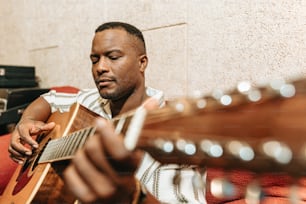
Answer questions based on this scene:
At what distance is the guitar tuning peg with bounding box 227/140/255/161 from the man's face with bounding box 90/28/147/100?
1144 mm

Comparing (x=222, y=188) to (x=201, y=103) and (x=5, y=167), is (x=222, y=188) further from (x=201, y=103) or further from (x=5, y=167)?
(x=5, y=167)

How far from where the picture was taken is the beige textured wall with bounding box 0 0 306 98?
1574 mm

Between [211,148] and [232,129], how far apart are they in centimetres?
3

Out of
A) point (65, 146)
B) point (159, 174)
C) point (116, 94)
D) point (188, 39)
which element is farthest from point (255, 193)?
point (188, 39)

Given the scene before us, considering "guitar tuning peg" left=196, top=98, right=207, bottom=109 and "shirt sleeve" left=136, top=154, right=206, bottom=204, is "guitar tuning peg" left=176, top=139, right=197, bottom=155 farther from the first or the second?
"shirt sleeve" left=136, top=154, right=206, bottom=204

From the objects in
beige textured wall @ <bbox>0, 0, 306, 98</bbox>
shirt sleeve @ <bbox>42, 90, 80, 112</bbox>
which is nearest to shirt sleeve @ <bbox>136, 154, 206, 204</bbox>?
beige textured wall @ <bbox>0, 0, 306, 98</bbox>

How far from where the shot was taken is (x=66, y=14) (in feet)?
8.54

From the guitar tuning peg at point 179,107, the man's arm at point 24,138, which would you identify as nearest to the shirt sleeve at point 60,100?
the man's arm at point 24,138

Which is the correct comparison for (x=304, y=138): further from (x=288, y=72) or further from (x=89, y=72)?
(x=89, y=72)

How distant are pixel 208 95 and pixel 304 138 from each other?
16cm

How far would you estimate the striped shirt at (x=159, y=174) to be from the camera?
0.60 m

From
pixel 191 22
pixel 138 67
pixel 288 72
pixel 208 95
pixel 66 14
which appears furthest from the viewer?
pixel 66 14

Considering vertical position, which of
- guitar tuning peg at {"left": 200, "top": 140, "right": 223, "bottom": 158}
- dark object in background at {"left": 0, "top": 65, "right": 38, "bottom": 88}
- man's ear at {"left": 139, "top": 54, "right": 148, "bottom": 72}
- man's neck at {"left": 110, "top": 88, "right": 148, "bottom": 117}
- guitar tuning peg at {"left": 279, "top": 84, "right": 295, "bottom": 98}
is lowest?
dark object in background at {"left": 0, "top": 65, "right": 38, "bottom": 88}

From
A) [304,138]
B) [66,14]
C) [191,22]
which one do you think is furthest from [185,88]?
[304,138]
